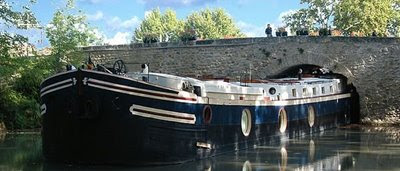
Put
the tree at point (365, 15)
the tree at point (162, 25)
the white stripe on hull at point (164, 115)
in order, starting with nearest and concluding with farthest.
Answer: the white stripe on hull at point (164, 115)
the tree at point (365, 15)
the tree at point (162, 25)

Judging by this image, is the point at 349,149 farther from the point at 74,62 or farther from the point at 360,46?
the point at 74,62

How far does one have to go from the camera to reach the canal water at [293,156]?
10133mm

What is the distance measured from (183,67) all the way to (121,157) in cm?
1457

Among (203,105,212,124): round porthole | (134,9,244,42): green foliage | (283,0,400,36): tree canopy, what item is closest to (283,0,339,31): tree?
(283,0,400,36): tree canopy

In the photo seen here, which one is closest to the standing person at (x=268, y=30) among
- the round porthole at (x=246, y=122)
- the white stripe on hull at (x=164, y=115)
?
the round porthole at (x=246, y=122)

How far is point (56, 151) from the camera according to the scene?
10250 mm

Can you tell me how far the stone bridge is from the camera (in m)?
20.1

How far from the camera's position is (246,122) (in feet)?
41.6

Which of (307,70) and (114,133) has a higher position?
(307,70)

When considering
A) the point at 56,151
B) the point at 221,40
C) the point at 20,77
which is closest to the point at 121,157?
the point at 56,151

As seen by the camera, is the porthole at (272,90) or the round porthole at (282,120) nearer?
the porthole at (272,90)

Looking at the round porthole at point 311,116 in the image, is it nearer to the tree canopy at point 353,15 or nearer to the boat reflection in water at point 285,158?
the boat reflection in water at point 285,158

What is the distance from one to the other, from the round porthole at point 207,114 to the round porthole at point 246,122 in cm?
150

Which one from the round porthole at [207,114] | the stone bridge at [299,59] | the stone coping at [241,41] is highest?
the stone coping at [241,41]
